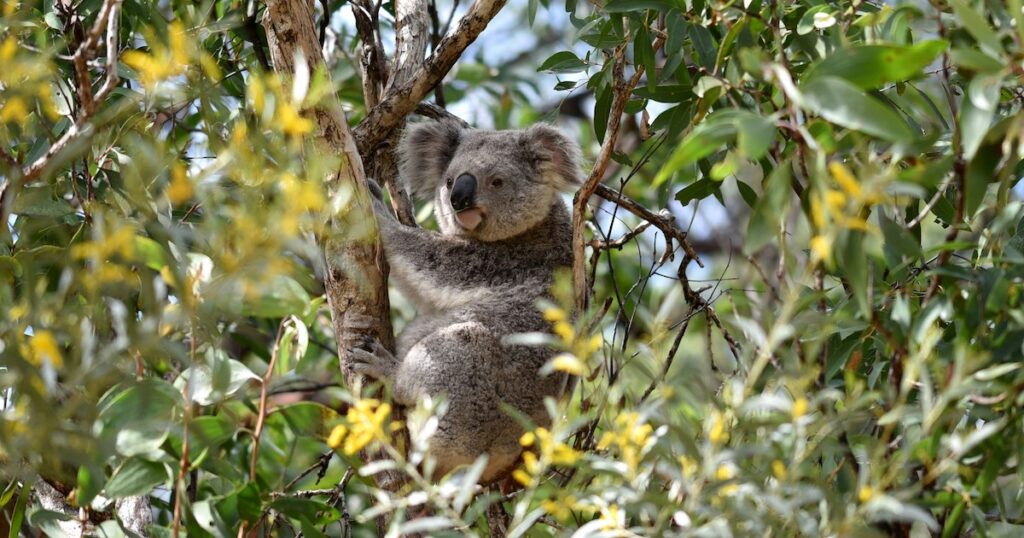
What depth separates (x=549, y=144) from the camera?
3945 mm

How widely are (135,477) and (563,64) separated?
170 cm

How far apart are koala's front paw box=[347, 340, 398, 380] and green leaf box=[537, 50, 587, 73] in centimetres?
93

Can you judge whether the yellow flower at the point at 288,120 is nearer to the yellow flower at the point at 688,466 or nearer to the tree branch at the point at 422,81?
the yellow flower at the point at 688,466

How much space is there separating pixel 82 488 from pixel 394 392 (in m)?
1.14

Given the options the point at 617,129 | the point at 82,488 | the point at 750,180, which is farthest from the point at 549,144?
the point at 750,180

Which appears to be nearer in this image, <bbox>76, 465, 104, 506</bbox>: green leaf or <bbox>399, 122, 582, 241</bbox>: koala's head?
<bbox>76, 465, 104, 506</bbox>: green leaf

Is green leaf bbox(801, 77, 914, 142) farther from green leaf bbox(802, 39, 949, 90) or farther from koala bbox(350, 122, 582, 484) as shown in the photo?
koala bbox(350, 122, 582, 484)

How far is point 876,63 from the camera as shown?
1.67 m

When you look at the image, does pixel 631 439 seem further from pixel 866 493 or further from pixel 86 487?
pixel 86 487

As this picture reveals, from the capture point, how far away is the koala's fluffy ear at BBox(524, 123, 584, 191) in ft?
12.8

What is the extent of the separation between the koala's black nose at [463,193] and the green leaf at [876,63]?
2.04 meters

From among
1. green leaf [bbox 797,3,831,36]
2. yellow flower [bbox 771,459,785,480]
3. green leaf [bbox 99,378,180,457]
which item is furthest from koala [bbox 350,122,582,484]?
yellow flower [bbox 771,459,785,480]

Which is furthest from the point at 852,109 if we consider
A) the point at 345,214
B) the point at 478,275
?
the point at 478,275

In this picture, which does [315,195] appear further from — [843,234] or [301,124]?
[843,234]
